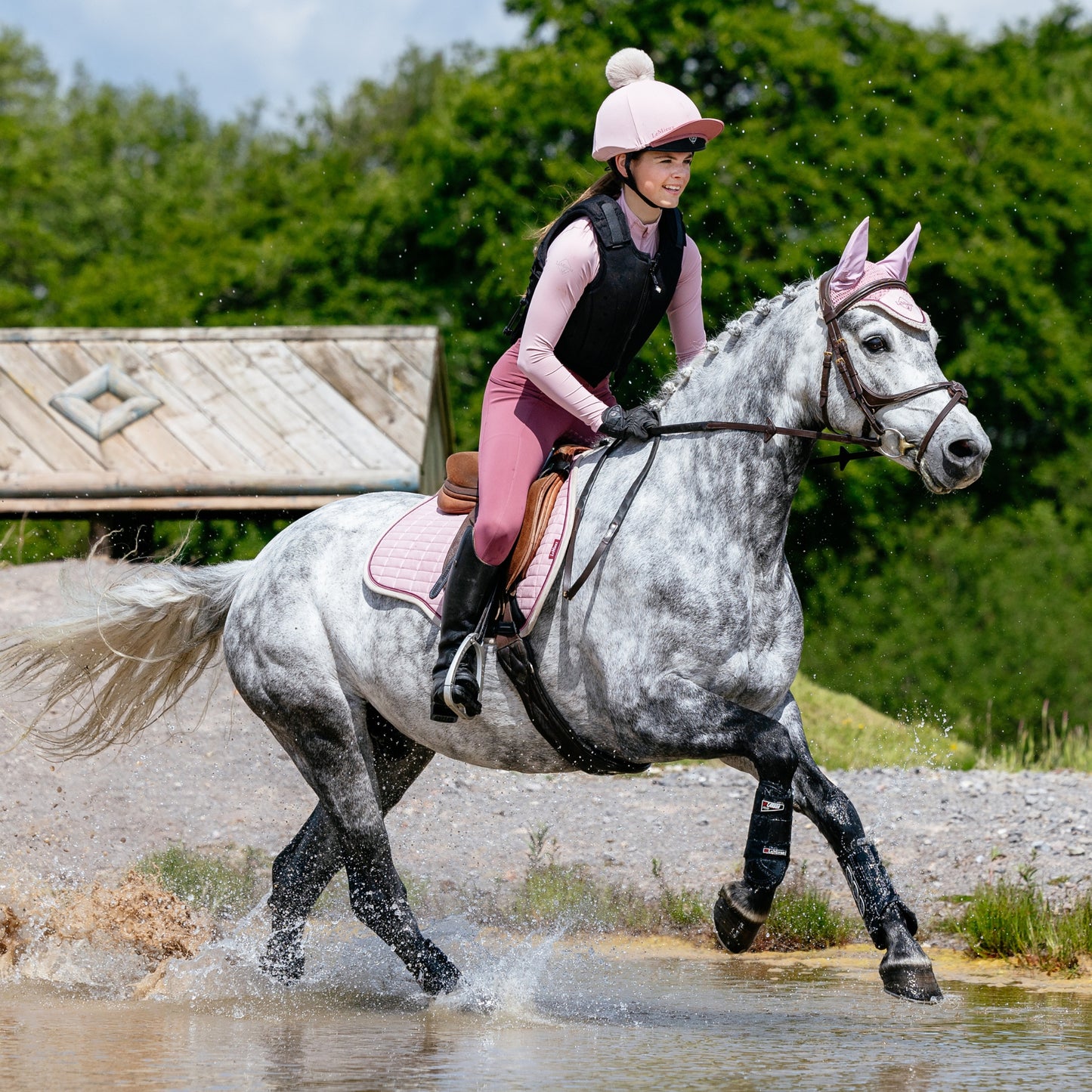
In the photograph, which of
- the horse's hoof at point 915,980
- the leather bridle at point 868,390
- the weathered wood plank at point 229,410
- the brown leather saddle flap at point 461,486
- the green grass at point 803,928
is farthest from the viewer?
the weathered wood plank at point 229,410

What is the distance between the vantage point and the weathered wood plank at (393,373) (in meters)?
12.4

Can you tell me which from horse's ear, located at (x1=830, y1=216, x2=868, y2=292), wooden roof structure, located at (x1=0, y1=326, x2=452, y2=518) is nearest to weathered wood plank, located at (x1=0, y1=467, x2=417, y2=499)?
wooden roof structure, located at (x1=0, y1=326, x2=452, y2=518)

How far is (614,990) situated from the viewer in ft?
19.6

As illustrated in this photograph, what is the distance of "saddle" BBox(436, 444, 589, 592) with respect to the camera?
16.7 ft

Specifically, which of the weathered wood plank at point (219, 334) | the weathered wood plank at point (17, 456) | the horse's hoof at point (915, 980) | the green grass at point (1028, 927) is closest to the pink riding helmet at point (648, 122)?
the horse's hoof at point (915, 980)

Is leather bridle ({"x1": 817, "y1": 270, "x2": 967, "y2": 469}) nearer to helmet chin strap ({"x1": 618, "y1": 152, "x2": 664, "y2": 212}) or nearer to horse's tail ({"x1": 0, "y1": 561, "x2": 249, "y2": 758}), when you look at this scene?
helmet chin strap ({"x1": 618, "y1": 152, "x2": 664, "y2": 212})

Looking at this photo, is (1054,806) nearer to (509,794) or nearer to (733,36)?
(509,794)

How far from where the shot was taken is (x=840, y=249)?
1983 cm

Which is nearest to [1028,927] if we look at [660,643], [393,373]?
[660,643]

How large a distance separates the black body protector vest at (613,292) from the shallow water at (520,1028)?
223cm

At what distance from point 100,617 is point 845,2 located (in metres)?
23.3

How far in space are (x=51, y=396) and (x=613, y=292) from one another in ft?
28.1

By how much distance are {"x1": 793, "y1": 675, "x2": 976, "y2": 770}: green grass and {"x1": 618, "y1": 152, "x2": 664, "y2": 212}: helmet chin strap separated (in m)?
6.78

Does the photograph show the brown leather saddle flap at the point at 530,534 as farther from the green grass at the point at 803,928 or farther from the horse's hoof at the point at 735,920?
the green grass at the point at 803,928
